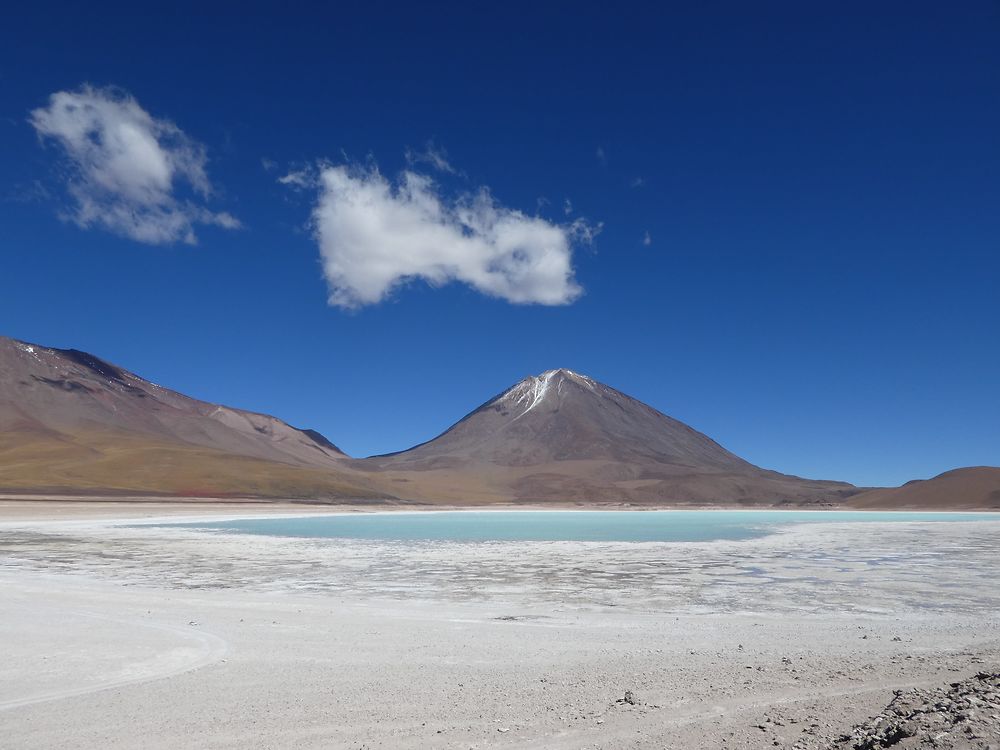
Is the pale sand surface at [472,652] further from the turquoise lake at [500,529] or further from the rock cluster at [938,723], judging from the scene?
the turquoise lake at [500,529]

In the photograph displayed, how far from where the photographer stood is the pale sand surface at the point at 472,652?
635 cm

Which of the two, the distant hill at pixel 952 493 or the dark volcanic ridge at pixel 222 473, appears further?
the dark volcanic ridge at pixel 222 473

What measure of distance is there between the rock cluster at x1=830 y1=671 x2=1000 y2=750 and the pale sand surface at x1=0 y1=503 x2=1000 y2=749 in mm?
319

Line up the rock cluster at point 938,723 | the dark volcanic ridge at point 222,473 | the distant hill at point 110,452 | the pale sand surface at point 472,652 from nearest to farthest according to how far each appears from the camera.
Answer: the rock cluster at point 938,723 → the pale sand surface at point 472,652 → the distant hill at point 110,452 → the dark volcanic ridge at point 222,473

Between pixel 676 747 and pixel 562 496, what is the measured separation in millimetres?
138992

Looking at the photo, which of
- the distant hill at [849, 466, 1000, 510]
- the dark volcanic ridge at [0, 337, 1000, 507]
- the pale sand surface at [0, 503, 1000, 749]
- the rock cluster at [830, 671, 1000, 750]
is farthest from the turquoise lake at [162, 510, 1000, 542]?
the distant hill at [849, 466, 1000, 510]

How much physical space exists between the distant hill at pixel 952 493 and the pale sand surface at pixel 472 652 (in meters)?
97.3

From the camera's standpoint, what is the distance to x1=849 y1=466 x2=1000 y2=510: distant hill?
336 feet

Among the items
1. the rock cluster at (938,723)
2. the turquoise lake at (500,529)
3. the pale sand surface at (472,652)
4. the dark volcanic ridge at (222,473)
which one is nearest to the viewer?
the rock cluster at (938,723)

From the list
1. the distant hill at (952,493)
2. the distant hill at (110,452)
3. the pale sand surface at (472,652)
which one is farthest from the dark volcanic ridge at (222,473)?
the pale sand surface at (472,652)

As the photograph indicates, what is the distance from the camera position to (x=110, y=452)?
131500mm

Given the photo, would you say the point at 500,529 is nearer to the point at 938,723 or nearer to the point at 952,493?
the point at 938,723

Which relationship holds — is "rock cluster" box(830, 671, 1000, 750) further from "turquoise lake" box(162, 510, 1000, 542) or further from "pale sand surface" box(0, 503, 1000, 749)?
"turquoise lake" box(162, 510, 1000, 542)

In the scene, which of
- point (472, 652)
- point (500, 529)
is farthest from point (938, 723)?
point (500, 529)
